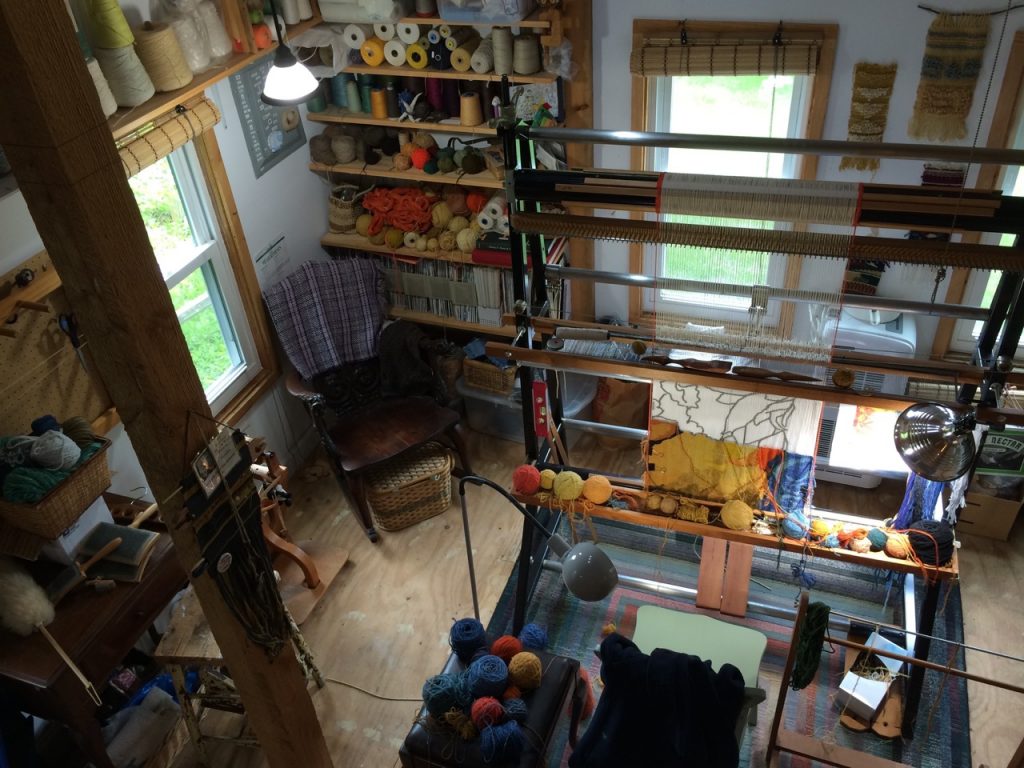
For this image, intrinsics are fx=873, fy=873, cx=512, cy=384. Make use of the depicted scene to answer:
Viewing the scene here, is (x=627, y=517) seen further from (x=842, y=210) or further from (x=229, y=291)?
(x=229, y=291)

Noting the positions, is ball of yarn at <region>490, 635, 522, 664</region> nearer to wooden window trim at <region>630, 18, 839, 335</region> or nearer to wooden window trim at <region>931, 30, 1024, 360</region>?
wooden window trim at <region>630, 18, 839, 335</region>

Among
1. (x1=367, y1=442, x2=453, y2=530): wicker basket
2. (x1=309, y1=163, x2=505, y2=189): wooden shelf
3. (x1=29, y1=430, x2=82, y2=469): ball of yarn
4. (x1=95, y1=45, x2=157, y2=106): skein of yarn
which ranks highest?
(x1=95, y1=45, x2=157, y2=106): skein of yarn

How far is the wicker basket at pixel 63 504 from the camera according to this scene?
2.64 meters

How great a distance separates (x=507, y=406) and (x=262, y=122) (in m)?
1.92

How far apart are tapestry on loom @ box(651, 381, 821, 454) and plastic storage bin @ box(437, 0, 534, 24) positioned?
177 cm

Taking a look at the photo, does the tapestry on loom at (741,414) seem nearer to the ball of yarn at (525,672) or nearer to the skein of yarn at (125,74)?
the ball of yarn at (525,672)

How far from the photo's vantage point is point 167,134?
3447 mm

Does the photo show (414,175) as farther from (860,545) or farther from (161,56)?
(860,545)

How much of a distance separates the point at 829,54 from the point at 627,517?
212 cm

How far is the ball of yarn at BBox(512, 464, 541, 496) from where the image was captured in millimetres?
3510

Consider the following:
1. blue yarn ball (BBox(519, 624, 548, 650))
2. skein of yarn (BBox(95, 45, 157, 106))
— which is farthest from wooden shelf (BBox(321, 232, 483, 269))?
blue yarn ball (BBox(519, 624, 548, 650))

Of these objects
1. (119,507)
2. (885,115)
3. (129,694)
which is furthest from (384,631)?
(885,115)

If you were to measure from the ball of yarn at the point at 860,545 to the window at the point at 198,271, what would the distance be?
279 cm

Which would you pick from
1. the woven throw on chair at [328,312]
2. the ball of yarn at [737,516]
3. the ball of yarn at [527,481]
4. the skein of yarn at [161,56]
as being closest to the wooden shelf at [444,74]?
the woven throw on chair at [328,312]
